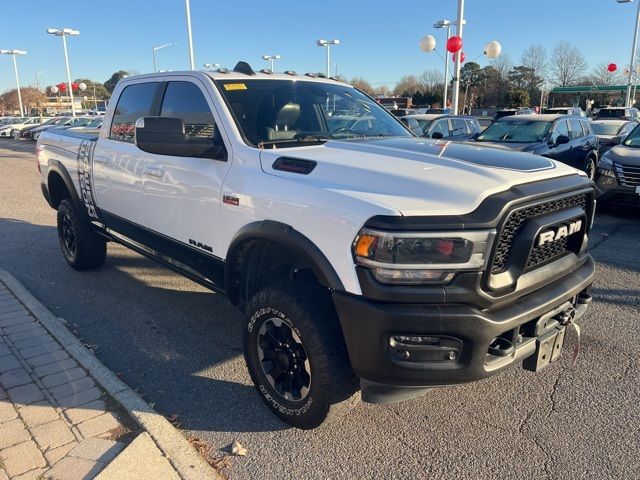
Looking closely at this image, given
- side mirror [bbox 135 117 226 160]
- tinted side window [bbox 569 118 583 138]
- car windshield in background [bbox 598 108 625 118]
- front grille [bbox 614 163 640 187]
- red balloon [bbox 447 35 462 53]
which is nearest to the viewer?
side mirror [bbox 135 117 226 160]

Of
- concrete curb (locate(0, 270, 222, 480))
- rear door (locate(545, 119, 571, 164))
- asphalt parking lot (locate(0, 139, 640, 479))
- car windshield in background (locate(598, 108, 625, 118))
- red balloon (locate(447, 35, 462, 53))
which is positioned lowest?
asphalt parking lot (locate(0, 139, 640, 479))

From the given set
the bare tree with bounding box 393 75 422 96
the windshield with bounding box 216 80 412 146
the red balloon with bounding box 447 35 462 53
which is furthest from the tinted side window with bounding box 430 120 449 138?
the bare tree with bounding box 393 75 422 96

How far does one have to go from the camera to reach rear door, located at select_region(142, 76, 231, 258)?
3361 millimetres

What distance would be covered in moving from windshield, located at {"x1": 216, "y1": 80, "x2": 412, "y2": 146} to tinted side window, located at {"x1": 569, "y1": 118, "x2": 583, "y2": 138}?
7863mm

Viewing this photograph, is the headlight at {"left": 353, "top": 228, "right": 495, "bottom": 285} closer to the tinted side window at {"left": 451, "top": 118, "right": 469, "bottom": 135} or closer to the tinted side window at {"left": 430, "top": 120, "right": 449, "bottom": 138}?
the tinted side window at {"left": 430, "top": 120, "right": 449, "bottom": 138}

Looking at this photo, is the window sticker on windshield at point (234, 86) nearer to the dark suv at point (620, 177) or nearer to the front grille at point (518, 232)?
the front grille at point (518, 232)

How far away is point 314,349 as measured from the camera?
8.48 feet

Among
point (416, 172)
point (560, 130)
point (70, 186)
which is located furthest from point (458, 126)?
point (416, 172)

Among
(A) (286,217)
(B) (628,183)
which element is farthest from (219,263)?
(B) (628,183)

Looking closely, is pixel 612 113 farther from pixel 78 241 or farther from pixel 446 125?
pixel 78 241

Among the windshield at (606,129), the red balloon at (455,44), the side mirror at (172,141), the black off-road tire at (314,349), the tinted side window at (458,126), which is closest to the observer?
the black off-road tire at (314,349)

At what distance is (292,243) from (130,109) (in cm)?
272

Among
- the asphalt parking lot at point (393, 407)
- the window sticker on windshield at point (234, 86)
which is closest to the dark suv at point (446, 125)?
the asphalt parking lot at point (393, 407)

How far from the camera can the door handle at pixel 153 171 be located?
381cm
